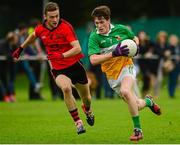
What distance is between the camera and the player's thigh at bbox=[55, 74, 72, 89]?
14.1 m

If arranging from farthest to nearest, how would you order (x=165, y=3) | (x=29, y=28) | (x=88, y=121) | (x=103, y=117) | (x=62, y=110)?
(x=165, y=3) → (x=29, y=28) → (x=62, y=110) → (x=103, y=117) → (x=88, y=121)

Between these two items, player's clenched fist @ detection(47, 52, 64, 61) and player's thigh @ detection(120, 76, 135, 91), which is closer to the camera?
player's thigh @ detection(120, 76, 135, 91)

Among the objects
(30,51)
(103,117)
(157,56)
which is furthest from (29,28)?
(103,117)

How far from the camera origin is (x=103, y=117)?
18.1m

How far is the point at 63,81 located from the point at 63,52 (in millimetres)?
524

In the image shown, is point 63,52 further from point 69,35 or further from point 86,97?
point 86,97

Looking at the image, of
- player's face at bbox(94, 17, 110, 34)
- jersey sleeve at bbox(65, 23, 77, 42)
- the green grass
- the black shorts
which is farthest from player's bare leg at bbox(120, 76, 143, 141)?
the black shorts

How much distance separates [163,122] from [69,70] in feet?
8.95

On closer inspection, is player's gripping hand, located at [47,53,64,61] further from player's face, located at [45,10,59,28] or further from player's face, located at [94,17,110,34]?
player's face, located at [94,17,110,34]

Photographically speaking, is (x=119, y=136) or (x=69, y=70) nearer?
(x=119, y=136)

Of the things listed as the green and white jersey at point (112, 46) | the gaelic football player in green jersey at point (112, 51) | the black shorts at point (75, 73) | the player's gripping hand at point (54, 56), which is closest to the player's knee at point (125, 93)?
the gaelic football player in green jersey at point (112, 51)

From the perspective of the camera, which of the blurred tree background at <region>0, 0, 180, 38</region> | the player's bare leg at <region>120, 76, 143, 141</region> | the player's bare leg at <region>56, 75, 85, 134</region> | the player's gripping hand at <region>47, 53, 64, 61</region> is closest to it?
the player's bare leg at <region>120, 76, 143, 141</region>

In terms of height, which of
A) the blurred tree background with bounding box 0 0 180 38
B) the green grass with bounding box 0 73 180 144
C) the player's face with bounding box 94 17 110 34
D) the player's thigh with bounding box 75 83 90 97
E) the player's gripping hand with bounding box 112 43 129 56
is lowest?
the blurred tree background with bounding box 0 0 180 38

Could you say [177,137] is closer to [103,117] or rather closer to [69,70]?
[69,70]
